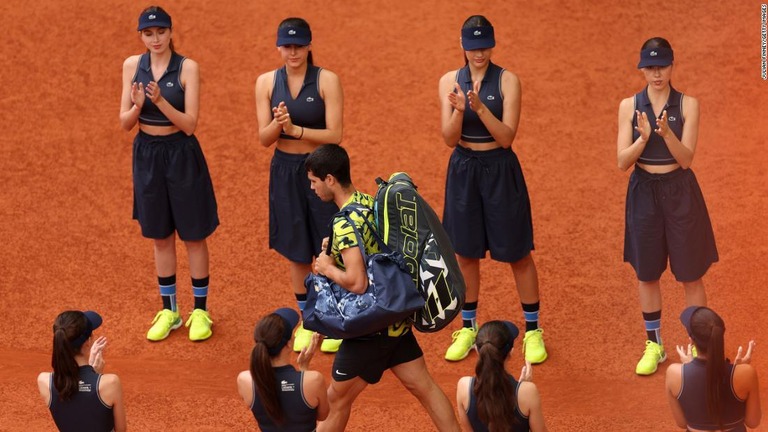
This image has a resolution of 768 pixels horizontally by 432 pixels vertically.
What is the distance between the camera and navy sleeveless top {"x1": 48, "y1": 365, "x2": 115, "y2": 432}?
7.48 metres

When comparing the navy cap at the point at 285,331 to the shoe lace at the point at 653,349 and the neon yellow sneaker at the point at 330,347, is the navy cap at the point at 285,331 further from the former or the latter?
the shoe lace at the point at 653,349

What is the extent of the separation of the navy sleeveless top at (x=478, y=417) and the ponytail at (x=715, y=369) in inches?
39.1

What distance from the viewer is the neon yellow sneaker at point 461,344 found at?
10188mm

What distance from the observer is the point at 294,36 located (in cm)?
976

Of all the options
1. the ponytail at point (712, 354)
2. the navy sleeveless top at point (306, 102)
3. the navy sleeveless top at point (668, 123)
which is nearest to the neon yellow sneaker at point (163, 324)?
the navy sleeveless top at point (306, 102)

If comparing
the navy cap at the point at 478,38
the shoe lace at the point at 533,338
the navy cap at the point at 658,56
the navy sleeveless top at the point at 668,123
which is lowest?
the shoe lace at the point at 533,338

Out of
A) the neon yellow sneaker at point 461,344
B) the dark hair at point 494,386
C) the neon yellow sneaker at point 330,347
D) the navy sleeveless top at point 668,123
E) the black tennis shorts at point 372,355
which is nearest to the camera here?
the dark hair at point 494,386

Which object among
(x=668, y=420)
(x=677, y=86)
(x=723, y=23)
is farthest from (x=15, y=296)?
(x=723, y=23)

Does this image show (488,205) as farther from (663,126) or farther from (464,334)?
(663,126)

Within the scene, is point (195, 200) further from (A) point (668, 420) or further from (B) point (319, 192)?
(A) point (668, 420)

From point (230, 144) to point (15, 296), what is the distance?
10.2 ft

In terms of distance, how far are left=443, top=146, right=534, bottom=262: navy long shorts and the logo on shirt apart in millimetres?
3441

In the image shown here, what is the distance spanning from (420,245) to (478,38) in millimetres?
2374
